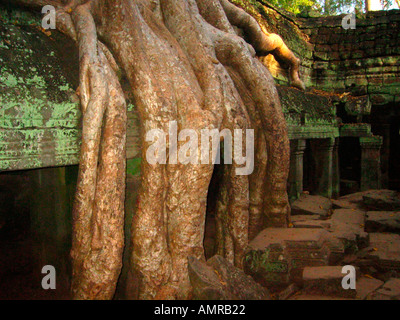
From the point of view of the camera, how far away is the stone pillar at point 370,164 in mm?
6656

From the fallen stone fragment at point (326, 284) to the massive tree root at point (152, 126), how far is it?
2.17 ft

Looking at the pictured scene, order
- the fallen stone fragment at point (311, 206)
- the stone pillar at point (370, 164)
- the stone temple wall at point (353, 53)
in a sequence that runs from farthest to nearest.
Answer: the stone temple wall at point (353, 53) → the stone pillar at point (370, 164) → the fallen stone fragment at point (311, 206)

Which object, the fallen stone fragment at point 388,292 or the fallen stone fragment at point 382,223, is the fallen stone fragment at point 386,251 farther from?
the fallen stone fragment at point 388,292

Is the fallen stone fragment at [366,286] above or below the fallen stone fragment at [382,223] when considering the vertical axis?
below

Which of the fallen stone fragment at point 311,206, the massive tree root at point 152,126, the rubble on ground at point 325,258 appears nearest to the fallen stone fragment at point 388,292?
the rubble on ground at point 325,258

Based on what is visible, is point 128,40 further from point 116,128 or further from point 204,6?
point 204,6

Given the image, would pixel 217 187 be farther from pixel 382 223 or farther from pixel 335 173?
pixel 335 173

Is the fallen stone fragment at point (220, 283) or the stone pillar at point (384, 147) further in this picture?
the stone pillar at point (384, 147)

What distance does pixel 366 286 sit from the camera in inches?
115

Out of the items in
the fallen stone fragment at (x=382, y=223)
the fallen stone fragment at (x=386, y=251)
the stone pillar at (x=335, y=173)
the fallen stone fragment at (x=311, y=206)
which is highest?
the stone pillar at (x=335, y=173)

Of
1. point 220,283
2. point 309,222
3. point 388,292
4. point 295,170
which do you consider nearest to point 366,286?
point 388,292

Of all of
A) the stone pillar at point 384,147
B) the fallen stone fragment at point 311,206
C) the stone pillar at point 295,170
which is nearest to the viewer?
the fallen stone fragment at point 311,206

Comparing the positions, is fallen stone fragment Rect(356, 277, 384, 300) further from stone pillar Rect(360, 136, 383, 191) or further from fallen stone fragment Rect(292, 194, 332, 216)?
stone pillar Rect(360, 136, 383, 191)
